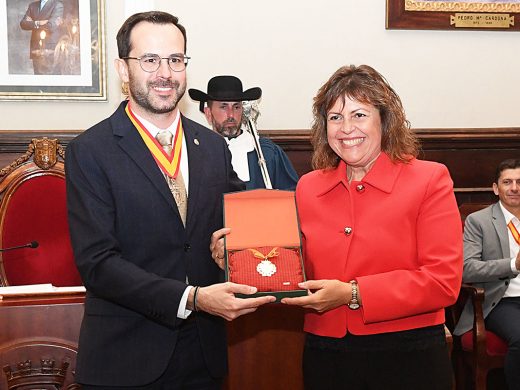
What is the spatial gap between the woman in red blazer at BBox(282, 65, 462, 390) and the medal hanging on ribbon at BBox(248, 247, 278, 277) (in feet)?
0.36

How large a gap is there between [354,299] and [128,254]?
65 cm

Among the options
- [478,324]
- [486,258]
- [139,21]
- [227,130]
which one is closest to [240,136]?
[227,130]

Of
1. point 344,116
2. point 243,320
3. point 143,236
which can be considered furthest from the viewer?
point 243,320

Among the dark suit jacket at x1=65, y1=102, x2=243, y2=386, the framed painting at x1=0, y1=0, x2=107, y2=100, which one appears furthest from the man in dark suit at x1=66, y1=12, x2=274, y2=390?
the framed painting at x1=0, y1=0, x2=107, y2=100

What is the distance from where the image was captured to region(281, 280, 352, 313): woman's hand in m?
1.98

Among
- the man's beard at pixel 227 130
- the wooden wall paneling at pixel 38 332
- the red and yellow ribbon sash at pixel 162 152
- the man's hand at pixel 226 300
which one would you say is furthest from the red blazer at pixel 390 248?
the man's beard at pixel 227 130

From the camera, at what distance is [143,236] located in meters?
2.02

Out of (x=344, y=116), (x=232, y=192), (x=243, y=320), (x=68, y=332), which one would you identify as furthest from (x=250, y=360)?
(x=344, y=116)

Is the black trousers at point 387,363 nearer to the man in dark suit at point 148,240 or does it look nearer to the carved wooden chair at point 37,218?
the man in dark suit at point 148,240

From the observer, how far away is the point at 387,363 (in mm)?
2025

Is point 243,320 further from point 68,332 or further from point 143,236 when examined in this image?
point 143,236

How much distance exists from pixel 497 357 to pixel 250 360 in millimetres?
1512

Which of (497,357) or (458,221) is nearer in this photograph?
(458,221)

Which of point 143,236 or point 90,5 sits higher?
point 90,5
